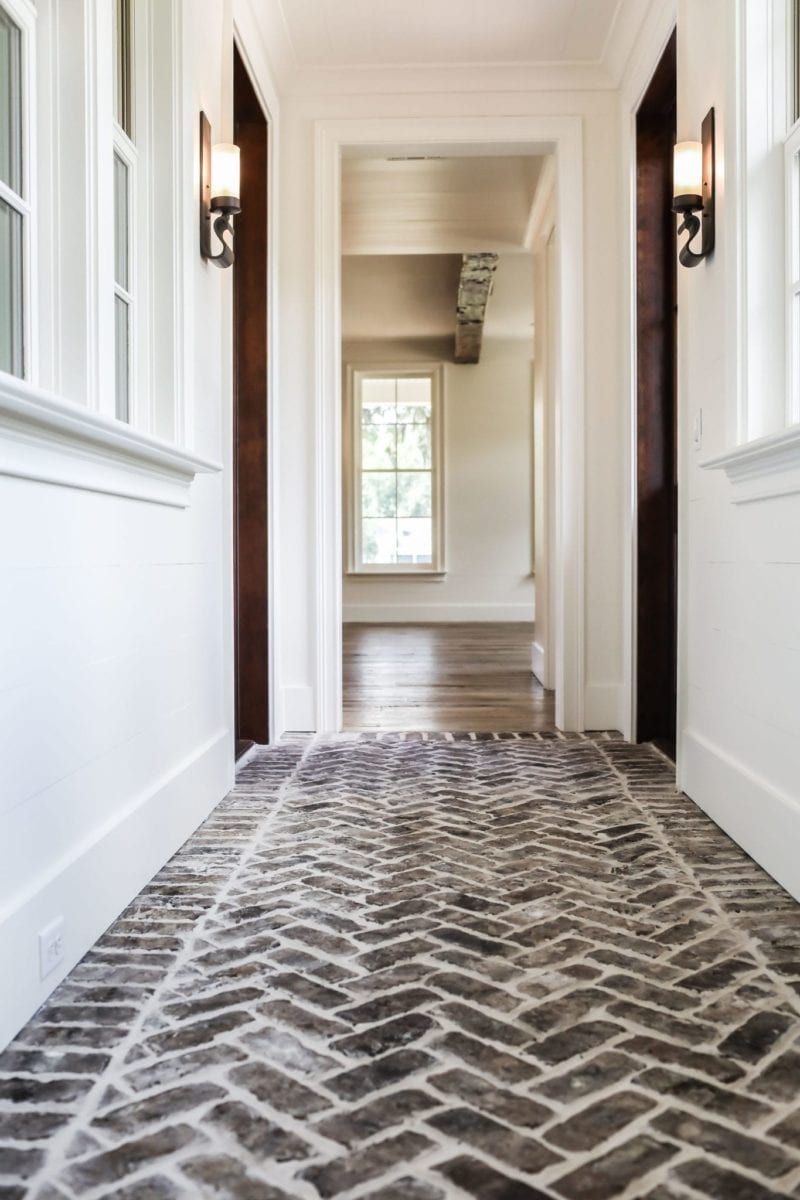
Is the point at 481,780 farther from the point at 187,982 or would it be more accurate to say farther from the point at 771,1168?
A: the point at 771,1168

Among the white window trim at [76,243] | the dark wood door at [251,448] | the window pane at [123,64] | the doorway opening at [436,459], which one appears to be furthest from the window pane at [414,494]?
the white window trim at [76,243]

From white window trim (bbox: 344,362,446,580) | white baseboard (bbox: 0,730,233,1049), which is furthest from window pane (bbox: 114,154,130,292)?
white window trim (bbox: 344,362,446,580)

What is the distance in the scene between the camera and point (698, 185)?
287 cm

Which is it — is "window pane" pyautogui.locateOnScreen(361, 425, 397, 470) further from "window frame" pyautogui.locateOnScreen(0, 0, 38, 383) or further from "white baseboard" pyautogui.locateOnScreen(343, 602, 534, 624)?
"window frame" pyautogui.locateOnScreen(0, 0, 38, 383)

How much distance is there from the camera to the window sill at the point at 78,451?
1525 millimetres

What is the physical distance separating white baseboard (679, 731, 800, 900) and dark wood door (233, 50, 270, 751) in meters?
1.81

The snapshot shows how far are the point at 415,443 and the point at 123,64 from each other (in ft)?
26.6

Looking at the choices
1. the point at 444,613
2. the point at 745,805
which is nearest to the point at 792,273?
the point at 745,805

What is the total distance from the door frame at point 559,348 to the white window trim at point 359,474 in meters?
6.13

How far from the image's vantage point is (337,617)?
4348 mm

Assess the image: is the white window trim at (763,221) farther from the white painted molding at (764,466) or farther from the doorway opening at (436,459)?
the doorway opening at (436,459)

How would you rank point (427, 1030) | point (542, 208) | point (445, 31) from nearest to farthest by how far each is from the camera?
1. point (427, 1030)
2. point (445, 31)
3. point (542, 208)

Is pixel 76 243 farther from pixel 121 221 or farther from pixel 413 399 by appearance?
pixel 413 399

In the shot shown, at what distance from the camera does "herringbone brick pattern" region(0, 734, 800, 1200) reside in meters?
1.20
